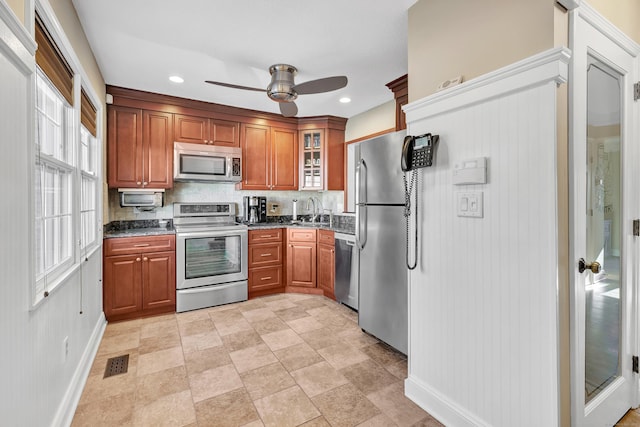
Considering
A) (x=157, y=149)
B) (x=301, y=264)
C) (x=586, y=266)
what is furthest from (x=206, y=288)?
(x=586, y=266)

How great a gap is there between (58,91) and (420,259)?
8.06 feet

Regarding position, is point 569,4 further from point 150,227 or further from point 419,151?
point 150,227

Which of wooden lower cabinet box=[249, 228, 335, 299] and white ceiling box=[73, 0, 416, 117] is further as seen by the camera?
wooden lower cabinet box=[249, 228, 335, 299]

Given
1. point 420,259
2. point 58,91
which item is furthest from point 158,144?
point 420,259

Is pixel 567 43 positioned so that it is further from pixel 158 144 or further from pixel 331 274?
pixel 158 144

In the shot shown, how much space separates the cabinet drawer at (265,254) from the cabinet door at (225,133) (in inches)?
57.3

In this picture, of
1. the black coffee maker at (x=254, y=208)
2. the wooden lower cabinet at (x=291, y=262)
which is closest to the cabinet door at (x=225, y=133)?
the black coffee maker at (x=254, y=208)

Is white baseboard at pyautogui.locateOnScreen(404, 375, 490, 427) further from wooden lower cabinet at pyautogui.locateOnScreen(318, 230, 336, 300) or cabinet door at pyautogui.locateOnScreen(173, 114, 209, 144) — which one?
cabinet door at pyautogui.locateOnScreen(173, 114, 209, 144)

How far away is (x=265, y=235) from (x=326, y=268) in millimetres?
942

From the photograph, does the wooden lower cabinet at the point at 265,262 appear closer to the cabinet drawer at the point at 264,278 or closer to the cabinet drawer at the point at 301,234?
the cabinet drawer at the point at 264,278

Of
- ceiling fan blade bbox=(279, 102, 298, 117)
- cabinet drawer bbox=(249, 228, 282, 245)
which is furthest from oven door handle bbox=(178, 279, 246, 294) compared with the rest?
ceiling fan blade bbox=(279, 102, 298, 117)

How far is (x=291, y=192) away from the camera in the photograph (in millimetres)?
4945

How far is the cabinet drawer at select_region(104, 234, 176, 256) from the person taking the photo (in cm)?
314

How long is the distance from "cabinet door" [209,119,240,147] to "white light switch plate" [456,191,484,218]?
328 cm
